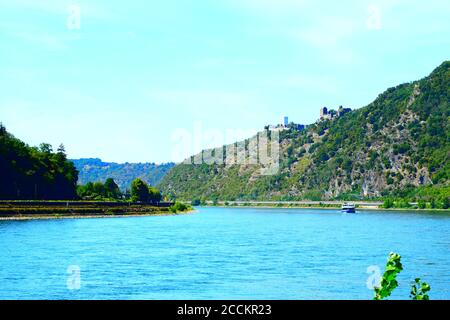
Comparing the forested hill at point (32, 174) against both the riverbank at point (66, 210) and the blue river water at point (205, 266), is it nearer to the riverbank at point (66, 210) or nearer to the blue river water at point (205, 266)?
the riverbank at point (66, 210)

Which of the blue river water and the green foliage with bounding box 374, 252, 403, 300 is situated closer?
the green foliage with bounding box 374, 252, 403, 300

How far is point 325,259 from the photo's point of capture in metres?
67.4

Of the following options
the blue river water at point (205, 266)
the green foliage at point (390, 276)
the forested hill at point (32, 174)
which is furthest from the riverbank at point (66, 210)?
the green foliage at point (390, 276)

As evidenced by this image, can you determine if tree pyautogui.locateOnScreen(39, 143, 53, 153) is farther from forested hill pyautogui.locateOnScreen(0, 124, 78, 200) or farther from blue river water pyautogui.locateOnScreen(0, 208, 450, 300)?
blue river water pyautogui.locateOnScreen(0, 208, 450, 300)

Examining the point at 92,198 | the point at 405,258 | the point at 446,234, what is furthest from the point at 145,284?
the point at 92,198

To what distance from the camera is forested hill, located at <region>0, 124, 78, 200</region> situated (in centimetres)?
15988

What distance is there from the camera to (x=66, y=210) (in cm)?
15625

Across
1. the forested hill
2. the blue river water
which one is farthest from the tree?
the blue river water

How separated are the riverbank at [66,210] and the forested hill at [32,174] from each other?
9.84 m

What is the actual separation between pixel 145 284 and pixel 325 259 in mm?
24858

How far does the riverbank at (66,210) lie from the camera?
459 feet

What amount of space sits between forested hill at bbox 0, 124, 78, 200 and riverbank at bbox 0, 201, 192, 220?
32.3 feet
